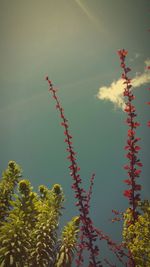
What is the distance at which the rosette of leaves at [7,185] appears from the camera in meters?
23.6

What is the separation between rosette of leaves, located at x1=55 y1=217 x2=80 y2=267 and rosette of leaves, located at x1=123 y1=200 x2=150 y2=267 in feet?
61.6

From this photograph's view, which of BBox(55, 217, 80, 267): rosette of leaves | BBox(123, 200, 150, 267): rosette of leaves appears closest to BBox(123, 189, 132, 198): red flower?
BBox(123, 200, 150, 267): rosette of leaves

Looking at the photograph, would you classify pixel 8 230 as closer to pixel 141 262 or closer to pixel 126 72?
pixel 141 262

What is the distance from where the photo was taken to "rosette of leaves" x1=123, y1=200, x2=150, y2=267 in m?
4.68

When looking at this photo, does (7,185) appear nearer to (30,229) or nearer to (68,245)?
(30,229)

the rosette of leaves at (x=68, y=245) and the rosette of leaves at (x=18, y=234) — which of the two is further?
the rosette of leaves at (x=68, y=245)

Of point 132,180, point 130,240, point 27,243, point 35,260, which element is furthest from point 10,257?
point 132,180

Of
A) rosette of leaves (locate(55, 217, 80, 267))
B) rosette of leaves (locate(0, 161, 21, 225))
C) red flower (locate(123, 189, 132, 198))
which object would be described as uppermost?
rosette of leaves (locate(0, 161, 21, 225))

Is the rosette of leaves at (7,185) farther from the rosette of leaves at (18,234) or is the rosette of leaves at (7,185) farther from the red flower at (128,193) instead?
the red flower at (128,193)

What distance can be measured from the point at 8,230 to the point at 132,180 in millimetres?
17533

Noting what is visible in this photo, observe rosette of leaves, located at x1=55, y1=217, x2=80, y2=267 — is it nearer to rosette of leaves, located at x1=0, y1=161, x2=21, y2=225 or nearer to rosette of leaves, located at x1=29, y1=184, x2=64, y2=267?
rosette of leaves, located at x1=29, y1=184, x2=64, y2=267

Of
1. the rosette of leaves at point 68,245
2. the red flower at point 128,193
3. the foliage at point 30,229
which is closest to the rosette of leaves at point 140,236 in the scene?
the red flower at point 128,193

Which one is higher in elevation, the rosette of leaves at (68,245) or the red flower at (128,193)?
the rosette of leaves at (68,245)

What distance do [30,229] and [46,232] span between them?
6.77ft
